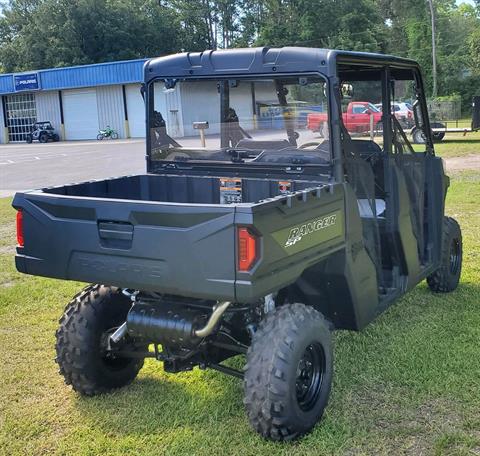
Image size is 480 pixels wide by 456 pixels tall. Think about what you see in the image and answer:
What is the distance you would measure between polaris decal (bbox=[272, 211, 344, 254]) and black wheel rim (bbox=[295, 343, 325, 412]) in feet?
1.84

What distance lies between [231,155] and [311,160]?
646mm

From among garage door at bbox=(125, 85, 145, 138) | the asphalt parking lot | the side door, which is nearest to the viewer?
the side door

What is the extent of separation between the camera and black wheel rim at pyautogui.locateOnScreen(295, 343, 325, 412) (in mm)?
3471

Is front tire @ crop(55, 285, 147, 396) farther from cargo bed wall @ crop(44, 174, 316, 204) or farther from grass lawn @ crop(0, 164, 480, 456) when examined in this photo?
cargo bed wall @ crop(44, 174, 316, 204)

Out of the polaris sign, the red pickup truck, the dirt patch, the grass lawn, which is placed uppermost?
the polaris sign

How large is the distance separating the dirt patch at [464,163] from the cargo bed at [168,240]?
38.1 feet

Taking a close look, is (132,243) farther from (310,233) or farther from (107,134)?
(107,134)

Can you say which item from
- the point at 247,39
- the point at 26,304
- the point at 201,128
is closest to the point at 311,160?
the point at 201,128

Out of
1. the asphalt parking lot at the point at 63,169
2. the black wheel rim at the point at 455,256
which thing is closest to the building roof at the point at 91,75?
the asphalt parking lot at the point at 63,169

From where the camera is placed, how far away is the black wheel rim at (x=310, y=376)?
3.47 metres

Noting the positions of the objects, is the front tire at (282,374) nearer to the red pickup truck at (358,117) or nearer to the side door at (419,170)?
the red pickup truck at (358,117)

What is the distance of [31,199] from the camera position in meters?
3.60

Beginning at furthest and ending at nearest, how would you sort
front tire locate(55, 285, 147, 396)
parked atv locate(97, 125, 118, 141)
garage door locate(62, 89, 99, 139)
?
1. garage door locate(62, 89, 99, 139)
2. parked atv locate(97, 125, 118, 141)
3. front tire locate(55, 285, 147, 396)

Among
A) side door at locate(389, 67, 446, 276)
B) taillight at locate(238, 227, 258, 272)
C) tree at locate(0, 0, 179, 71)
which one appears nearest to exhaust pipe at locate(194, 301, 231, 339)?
taillight at locate(238, 227, 258, 272)
